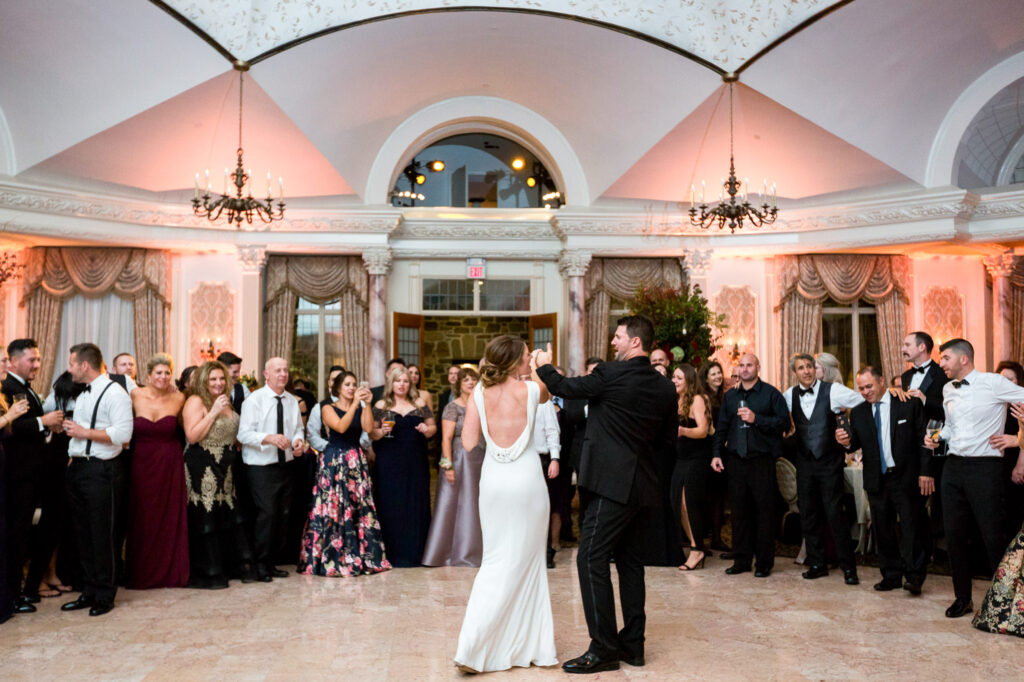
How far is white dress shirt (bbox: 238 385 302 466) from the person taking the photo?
19.5 feet

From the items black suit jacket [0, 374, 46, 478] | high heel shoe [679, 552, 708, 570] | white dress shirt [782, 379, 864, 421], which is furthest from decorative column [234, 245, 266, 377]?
white dress shirt [782, 379, 864, 421]

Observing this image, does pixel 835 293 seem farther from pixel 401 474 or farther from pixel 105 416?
pixel 105 416

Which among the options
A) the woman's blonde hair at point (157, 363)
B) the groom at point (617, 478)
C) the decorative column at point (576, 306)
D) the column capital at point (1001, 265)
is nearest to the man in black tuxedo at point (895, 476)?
the groom at point (617, 478)

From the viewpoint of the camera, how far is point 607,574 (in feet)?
13.4

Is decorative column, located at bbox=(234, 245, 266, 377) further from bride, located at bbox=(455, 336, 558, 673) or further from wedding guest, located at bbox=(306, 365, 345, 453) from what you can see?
Answer: bride, located at bbox=(455, 336, 558, 673)

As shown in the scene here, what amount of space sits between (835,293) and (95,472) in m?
10.1

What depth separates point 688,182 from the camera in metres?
11.9

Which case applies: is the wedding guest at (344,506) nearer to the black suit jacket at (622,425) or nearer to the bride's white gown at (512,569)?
the bride's white gown at (512,569)

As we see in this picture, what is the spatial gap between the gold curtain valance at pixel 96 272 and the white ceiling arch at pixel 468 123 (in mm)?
3100

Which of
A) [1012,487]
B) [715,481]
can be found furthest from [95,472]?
[1012,487]

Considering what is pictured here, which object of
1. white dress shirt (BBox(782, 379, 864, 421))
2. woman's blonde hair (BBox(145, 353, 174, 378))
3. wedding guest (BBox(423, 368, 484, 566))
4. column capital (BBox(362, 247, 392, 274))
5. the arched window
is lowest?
wedding guest (BBox(423, 368, 484, 566))

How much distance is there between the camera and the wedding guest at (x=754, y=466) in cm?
634

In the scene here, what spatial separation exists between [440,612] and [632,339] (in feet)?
7.26

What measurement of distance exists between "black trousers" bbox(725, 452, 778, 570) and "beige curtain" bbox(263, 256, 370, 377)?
6.86 metres
